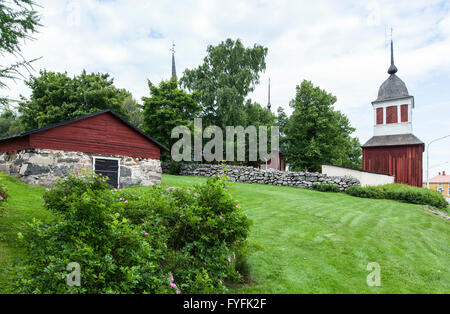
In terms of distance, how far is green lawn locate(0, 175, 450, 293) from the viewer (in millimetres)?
4172

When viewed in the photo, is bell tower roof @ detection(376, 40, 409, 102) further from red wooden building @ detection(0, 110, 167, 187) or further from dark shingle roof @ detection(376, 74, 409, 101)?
red wooden building @ detection(0, 110, 167, 187)

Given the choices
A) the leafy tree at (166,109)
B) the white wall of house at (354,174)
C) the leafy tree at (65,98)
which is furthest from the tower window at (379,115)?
the leafy tree at (65,98)

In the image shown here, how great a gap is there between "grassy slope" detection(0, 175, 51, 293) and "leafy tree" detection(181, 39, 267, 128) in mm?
19228

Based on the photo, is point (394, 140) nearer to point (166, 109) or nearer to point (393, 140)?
point (393, 140)

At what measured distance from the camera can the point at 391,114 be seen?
25.0m

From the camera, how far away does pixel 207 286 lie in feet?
11.4

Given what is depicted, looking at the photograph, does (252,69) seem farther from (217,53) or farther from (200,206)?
(200,206)

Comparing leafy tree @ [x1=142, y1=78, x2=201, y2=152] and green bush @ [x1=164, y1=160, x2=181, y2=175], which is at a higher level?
leafy tree @ [x1=142, y1=78, x2=201, y2=152]

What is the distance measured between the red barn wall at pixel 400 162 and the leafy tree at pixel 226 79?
43.0ft

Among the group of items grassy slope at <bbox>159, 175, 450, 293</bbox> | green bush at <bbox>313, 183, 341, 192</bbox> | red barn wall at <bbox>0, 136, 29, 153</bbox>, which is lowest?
grassy slope at <bbox>159, 175, 450, 293</bbox>

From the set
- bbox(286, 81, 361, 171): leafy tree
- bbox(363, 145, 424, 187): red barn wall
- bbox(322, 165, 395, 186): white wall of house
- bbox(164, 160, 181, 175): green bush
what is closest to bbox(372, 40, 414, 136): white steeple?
bbox(363, 145, 424, 187): red barn wall

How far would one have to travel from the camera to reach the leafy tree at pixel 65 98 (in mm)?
25891

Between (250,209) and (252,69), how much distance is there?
2204cm

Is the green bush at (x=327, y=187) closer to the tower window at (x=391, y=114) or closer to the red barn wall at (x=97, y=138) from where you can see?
the red barn wall at (x=97, y=138)
